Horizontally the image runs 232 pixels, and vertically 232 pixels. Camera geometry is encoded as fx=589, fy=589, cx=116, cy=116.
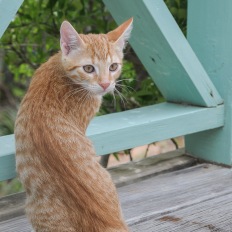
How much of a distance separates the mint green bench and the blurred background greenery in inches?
10.7

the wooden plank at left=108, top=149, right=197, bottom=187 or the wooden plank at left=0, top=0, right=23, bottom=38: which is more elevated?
the wooden plank at left=0, top=0, right=23, bottom=38

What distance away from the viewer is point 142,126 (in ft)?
8.88

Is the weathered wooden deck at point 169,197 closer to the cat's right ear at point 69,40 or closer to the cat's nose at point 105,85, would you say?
the cat's nose at point 105,85

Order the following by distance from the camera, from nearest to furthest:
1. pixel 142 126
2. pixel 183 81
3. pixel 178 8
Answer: pixel 142 126 < pixel 183 81 < pixel 178 8

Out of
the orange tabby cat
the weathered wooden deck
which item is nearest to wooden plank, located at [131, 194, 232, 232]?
the weathered wooden deck

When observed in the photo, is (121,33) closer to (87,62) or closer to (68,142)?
(87,62)

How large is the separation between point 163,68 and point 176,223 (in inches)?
35.0

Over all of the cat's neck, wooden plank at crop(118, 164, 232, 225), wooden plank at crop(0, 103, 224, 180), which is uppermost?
the cat's neck

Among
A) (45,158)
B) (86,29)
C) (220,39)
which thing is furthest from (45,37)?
(45,158)

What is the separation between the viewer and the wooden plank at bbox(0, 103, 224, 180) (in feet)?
8.13

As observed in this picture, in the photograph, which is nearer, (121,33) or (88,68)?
(88,68)

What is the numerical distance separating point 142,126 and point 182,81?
0.36 meters

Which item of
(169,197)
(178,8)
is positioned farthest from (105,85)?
(178,8)

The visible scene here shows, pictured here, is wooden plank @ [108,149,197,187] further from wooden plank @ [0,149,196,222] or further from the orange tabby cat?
the orange tabby cat
